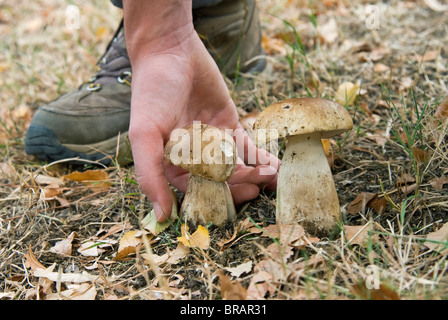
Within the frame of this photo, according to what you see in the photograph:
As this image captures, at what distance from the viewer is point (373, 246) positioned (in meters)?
1.62

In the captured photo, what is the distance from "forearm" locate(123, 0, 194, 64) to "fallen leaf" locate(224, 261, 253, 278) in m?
1.11

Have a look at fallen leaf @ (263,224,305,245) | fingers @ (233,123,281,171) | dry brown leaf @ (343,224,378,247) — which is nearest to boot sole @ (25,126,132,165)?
fingers @ (233,123,281,171)

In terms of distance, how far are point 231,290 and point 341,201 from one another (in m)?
0.82

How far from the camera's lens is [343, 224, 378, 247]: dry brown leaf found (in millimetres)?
1614

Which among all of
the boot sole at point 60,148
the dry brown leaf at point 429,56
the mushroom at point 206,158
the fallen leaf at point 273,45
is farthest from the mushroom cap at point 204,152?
the fallen leaf at point 273,45

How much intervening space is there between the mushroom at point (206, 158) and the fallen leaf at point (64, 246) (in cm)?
64

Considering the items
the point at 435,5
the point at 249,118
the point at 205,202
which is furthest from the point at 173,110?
the point at 435,5

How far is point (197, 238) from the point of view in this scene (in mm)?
1768

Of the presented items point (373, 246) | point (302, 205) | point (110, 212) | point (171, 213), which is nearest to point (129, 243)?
point (171, 213)

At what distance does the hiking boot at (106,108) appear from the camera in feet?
9.11

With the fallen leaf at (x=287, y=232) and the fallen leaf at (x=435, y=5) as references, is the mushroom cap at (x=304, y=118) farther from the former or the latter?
the fallen leaf at (x=435, y=5)
